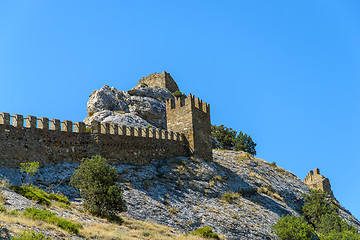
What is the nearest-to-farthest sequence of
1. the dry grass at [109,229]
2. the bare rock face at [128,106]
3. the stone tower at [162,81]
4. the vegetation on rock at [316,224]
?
the dry grass at [109,229] < the vegetation on rock at [316,224] < the bare rock face at [128,106] < the stone tower at [162,81]

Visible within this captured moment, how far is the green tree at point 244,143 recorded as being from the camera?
61.8 meters

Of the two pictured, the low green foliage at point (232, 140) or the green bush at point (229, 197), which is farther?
the low green foliage at point (232, 140)

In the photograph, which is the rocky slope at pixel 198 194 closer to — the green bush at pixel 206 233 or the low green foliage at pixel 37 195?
the green bush at pixel 206 233

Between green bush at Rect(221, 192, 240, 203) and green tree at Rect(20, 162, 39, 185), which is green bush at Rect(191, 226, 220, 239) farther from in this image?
green tree at Rect(20, 162, 39, 185)

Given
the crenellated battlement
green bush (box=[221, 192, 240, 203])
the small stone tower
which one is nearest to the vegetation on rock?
green bush (box=[221, 192, 240, 203])

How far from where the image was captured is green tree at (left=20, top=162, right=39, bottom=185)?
2775 centimetres

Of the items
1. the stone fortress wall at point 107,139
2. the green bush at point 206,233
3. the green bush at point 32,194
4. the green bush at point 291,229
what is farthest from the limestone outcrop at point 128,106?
the green bush at point 32,194

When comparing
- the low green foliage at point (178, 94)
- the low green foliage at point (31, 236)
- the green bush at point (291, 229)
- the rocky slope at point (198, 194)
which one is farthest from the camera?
the low green foliage at point (178, 94)

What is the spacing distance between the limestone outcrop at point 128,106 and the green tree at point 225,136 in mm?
11437

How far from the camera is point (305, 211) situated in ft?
145

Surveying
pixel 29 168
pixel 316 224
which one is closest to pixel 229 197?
pixel 316 224

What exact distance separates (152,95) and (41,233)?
40.5 meters

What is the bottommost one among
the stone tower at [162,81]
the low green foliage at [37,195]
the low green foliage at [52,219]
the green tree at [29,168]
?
the low green foliage at [52,219]

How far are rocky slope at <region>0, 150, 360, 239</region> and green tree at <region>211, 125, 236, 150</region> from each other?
717 inches
